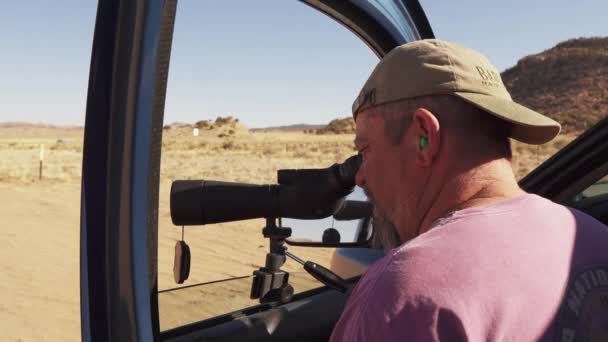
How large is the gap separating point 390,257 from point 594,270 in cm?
38

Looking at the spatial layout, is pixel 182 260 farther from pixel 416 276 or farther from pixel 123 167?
pixel 416 276

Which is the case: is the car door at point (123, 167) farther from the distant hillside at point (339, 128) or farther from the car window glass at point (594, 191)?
the distant hillside at point (339, 128)

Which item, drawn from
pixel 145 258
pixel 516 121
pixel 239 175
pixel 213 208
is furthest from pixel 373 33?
pixel 239 175

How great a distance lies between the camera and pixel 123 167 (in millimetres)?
1182

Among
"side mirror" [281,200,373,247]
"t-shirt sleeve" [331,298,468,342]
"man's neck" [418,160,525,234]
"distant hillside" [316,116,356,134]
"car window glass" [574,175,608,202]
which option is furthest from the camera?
"distant hillside" [316,116,356,134]

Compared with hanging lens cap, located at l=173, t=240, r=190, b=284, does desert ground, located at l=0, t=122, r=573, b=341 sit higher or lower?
lower

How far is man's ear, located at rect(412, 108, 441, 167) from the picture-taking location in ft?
3.76

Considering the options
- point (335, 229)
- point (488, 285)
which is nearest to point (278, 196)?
point (335, 229)

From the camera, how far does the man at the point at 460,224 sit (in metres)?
0.90

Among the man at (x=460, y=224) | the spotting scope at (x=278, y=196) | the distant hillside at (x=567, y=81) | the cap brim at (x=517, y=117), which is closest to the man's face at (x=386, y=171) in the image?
the man at (x=460, y=224)

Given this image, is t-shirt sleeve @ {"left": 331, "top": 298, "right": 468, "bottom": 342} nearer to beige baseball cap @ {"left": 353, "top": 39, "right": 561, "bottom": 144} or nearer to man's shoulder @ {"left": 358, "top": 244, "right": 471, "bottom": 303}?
man's shoulder @ {"left": 358, "top": 244, "right": 471, "bottom": 303}

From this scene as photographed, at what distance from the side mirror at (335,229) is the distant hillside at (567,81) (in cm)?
5979

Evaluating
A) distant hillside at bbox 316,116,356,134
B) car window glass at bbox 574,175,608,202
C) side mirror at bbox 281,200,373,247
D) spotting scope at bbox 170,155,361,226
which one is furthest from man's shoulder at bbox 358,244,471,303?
distant hillside at bbox 316,116,356,134

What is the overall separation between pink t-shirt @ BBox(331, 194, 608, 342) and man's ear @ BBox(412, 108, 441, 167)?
14 cm
